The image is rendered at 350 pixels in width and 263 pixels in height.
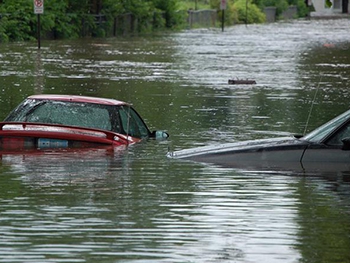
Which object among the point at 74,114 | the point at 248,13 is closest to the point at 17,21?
the point at 74,114

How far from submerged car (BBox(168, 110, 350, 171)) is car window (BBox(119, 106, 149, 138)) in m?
3.29

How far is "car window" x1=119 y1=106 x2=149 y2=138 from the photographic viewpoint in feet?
56.2

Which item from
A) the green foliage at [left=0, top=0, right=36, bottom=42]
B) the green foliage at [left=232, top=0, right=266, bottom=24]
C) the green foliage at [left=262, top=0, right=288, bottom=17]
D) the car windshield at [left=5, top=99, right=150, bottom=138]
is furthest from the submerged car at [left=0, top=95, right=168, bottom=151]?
the green foliage at [left=262, top=0, right=288, bottom=17]

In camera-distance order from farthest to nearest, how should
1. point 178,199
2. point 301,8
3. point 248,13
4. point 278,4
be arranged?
1. point 301,8
2. point 278,4
3. point 248,13
4. point 178,199

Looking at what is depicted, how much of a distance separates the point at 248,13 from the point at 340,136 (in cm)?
9445

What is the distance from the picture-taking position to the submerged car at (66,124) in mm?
16125

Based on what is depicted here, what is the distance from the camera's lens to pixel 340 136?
43.0ft

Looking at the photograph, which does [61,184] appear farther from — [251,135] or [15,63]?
[15,63]

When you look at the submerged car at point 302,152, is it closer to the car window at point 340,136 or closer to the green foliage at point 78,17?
the car window at point 340,136

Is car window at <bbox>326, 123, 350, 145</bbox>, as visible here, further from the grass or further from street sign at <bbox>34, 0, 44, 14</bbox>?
the grass

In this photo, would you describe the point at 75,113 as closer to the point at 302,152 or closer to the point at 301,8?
the point at 302,152

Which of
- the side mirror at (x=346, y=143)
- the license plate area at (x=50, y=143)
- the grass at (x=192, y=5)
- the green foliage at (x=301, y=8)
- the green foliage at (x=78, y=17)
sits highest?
the side mirror at (x=346, y=143)

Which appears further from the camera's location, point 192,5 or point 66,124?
point 192,5

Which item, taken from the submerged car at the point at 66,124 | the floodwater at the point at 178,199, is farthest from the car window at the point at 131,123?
the floodwater at the point at 178,199
